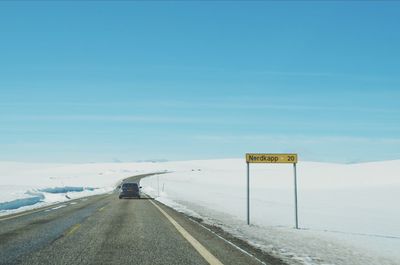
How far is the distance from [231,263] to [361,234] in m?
7.49

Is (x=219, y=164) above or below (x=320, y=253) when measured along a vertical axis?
above

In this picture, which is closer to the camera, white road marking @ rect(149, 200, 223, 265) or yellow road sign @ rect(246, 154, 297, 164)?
white road marking @ rect(149, 200, 223, 265)

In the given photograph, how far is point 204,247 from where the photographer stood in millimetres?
10570

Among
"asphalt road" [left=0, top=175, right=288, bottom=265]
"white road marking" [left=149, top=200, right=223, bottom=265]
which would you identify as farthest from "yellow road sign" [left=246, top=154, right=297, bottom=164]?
"white road marking" [left=149, top=200, right=223, bottom=265]

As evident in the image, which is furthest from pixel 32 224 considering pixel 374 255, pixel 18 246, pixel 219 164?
pixel 219 164

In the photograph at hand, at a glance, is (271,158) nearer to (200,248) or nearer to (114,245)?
(200,248)

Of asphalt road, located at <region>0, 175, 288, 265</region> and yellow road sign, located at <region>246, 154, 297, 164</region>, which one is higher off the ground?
yellow road sign, located at <region>246, 154, 297, 164</region>

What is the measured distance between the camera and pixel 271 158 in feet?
53.2

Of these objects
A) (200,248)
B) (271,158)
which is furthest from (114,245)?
(271,158)

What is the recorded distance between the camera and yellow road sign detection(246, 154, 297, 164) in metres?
16.0

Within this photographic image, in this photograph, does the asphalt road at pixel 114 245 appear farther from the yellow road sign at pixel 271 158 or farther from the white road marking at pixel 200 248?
the yellow road sign at pixel 271 158

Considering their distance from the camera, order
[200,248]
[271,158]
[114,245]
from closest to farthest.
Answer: [200,248] → [114,245] → [271,158]

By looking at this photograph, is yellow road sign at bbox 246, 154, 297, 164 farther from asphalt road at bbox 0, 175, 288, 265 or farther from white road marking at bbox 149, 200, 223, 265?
white road marking at bbox 149, 200, 223, 265

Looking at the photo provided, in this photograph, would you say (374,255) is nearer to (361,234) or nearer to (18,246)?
(361,234)
